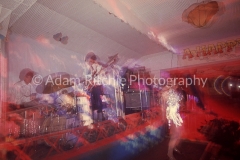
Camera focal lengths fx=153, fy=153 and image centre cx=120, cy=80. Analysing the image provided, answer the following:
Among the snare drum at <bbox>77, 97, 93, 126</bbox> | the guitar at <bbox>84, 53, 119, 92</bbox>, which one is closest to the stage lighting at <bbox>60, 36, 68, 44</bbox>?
the guitar at <bbox>84, 53, 119, 92</bbox>

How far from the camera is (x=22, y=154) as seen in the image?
9.16ft

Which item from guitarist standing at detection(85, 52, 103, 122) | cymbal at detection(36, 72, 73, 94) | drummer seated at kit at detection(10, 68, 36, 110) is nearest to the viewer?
drummer seated at kit at detection(10, 68, 36, 110)

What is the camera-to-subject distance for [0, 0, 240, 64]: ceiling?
3.42 meters

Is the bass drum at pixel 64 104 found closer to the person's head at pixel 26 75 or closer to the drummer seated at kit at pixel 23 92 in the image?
the drummer seated at kit at pixel 23 92

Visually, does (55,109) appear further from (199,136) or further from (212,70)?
(212,70)

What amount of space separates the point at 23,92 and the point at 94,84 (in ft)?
7.12

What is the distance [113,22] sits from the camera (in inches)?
167

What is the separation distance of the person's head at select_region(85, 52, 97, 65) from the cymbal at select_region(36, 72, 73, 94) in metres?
0.87

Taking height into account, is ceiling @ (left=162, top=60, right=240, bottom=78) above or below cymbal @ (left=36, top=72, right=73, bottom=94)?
above

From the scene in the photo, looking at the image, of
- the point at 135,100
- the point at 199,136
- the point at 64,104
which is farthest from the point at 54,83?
the point at 199,136

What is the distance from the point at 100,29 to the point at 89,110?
2.67 m

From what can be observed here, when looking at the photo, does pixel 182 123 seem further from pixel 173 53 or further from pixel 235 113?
pixel 173 53

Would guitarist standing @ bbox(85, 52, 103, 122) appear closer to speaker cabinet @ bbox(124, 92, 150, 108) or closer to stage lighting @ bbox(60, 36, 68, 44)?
stage lighting @ bbox(60, 36, 68, 44)

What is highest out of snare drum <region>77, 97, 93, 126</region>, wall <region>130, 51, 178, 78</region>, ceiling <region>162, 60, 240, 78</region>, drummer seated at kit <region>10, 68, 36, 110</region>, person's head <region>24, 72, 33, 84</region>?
wall <region>130, 51, 178, 78</region>
